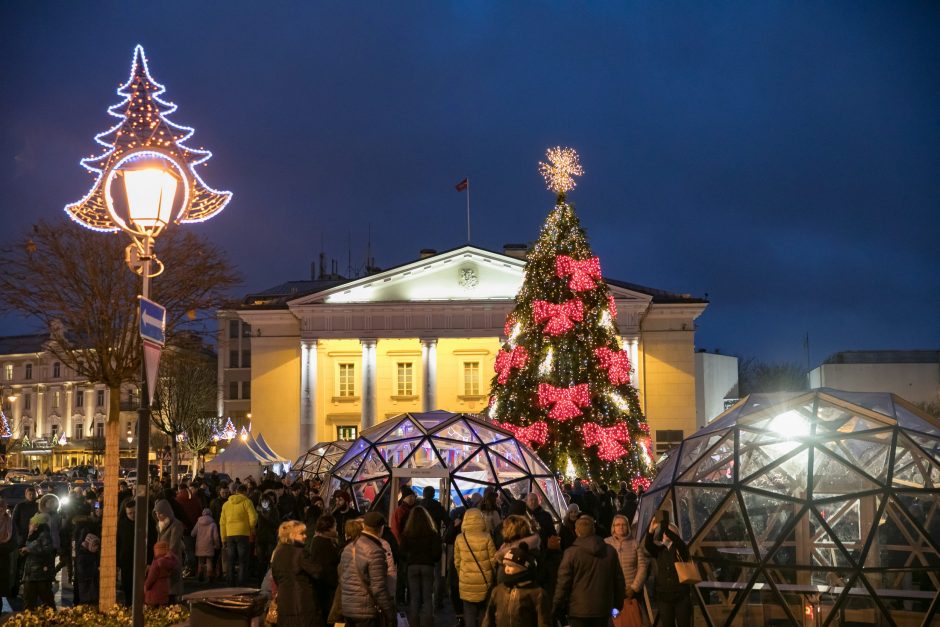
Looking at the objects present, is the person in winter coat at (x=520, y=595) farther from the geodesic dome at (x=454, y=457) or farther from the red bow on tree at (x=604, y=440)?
the red bow on tree at (x=604, y=440)

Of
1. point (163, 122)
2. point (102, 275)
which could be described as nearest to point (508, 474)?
point (102, 275)

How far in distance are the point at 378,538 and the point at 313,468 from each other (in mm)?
28492

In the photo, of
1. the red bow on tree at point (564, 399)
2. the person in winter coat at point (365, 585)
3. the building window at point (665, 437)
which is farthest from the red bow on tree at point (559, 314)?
the building window at point (665, 437)

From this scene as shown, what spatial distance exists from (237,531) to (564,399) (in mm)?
10738

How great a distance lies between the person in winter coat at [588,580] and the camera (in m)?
9.20

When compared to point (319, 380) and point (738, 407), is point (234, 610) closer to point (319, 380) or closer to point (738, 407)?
point (738, 407)

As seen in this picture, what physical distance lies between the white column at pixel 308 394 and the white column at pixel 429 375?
5.88 metres

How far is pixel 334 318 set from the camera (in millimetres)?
57812

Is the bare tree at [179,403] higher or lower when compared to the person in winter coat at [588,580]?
higher

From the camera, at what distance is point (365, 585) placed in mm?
9516

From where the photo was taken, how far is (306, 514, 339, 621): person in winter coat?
9.97 meters

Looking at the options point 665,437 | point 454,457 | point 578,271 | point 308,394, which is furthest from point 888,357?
point 454,457

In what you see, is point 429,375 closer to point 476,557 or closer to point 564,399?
point 564,399

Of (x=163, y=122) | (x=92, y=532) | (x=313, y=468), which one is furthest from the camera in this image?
(x=313, y=468)
